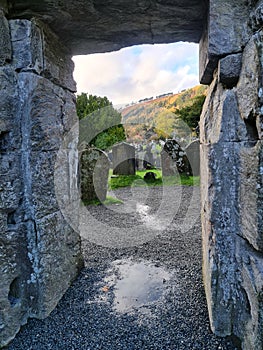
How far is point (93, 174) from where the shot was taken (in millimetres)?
6410

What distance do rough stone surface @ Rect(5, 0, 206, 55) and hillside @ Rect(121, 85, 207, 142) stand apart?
10.2 metres

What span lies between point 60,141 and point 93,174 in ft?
13.1

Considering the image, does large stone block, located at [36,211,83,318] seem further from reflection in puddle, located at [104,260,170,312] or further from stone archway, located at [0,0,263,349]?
reflection in puddle, located at [104,260,170,312]

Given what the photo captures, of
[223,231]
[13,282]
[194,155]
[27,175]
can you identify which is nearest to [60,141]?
[27,175]

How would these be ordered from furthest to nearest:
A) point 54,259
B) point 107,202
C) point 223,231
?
point 107,202
point 54,259
point 223,231

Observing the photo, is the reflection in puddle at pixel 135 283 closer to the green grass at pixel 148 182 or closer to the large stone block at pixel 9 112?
the large stone block at pixel 9 112

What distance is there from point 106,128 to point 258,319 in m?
12.3

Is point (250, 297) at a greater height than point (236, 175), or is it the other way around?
point (236, 175)

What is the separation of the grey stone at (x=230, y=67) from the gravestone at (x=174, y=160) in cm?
723

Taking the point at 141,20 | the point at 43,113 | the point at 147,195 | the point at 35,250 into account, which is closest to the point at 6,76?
the point at 43,113

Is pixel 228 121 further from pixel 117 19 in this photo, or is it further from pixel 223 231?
pixel 117 19

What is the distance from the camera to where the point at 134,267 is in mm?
3070

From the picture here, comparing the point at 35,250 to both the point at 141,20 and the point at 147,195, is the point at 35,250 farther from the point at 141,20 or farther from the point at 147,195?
the point at 147,195

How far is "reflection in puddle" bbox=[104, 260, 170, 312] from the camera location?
7.85ft
